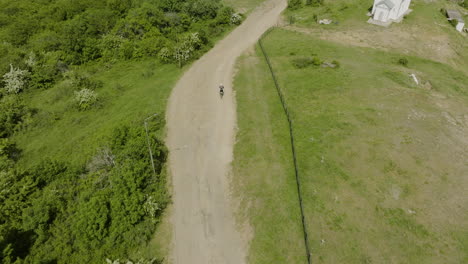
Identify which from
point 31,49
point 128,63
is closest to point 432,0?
point 128,63

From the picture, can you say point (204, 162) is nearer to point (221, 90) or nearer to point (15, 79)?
point (221, 90)

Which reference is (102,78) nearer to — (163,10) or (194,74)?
(194,74)

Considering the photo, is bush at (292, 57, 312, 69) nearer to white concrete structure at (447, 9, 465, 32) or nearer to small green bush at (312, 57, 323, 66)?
small green bush at (312, 57, 323, 66)

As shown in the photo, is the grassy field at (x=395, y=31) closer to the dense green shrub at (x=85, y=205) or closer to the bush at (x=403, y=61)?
the bush at (x=403, y=61)

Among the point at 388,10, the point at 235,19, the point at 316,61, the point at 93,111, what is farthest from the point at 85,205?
the point at 388,10

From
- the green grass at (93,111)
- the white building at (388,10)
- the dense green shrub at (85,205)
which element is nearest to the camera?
the dense green shrub at (85,205)

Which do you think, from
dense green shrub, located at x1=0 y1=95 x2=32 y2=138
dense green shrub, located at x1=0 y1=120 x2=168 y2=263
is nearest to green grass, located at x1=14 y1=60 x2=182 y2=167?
dense green shrub, located at x1=0 y1=95 x2=32 y2=138

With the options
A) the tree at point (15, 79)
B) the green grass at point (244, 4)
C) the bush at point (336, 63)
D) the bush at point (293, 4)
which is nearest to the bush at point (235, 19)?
the green grass at point (244, 4)
